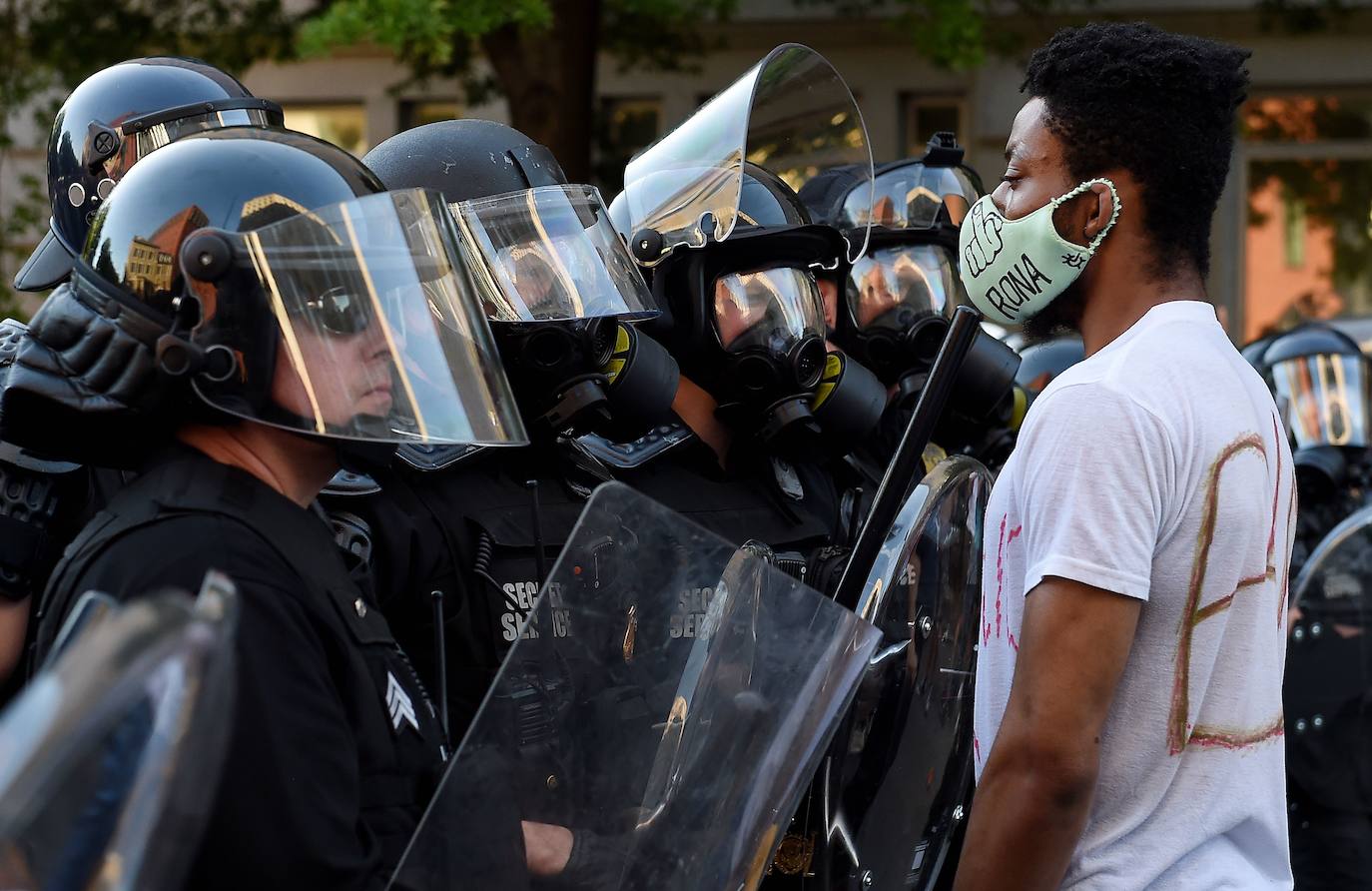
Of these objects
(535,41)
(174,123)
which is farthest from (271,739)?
(535,41)

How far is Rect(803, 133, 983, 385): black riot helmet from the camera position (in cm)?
425

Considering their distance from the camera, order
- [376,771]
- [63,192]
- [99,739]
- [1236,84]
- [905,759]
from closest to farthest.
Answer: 1. [99,739]
2. [376,771]
3. [1236,84]
4. [905,759]
5. [63,192]

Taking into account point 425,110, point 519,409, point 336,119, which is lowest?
point 336,119

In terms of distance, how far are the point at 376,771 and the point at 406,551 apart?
87 centimetres

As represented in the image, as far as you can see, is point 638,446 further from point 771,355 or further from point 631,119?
point 631,119

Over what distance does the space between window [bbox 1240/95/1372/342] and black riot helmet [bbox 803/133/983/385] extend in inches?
362

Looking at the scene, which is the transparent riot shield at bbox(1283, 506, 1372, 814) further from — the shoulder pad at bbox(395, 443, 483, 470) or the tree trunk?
the tree trunk

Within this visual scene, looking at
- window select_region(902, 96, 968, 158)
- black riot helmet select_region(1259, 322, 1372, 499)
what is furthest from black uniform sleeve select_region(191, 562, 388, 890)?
window select_region(902, 96, 968, 158)

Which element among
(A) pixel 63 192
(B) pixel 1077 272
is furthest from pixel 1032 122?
(A) pixel 63 192

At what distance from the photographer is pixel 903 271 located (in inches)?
171

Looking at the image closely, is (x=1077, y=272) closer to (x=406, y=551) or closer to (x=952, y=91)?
(x=406, y=551)

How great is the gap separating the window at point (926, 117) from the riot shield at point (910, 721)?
11.1 metres

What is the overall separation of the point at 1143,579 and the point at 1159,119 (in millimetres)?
631

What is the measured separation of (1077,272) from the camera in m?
2.14
